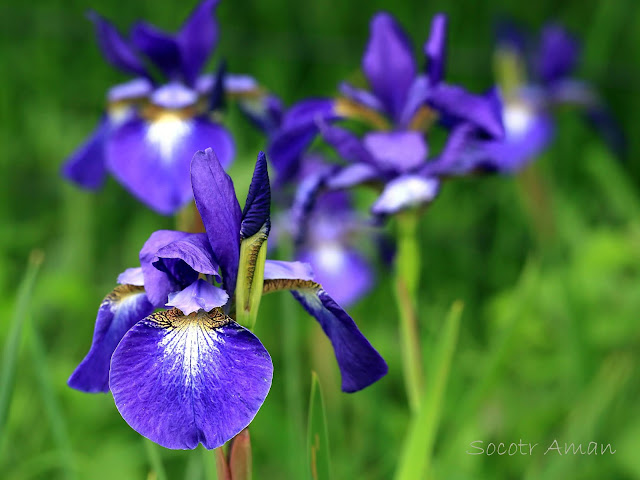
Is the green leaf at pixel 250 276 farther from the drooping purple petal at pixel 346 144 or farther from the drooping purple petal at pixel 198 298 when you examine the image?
the drooping purple petal at pixel 346 144

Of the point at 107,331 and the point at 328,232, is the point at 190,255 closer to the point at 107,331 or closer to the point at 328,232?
the point at 107,331

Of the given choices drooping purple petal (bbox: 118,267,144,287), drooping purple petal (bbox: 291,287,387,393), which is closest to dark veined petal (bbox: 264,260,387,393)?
drooping purple petal (bbox: 291,287,387,393)

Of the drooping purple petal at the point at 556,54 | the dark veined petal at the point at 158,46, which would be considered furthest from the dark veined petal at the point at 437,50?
the drooping purple petal at the point at 556,54

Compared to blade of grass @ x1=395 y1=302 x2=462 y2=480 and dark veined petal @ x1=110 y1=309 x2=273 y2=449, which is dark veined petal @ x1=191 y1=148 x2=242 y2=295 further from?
blade of grass @ x1=395 y1=302 x2=462 y2=480

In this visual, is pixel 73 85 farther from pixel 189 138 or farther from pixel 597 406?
pixel 597 406

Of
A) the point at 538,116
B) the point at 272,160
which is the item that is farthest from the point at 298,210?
the point at 538,116

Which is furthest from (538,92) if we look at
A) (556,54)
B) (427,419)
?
(427,419)
